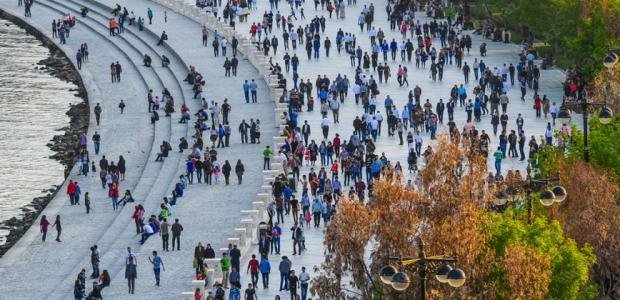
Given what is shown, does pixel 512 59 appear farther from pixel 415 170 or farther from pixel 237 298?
pixel 237 298

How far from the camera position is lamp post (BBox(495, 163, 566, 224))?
1898 inches

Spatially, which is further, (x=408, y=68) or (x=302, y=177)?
(x=408, y=68)

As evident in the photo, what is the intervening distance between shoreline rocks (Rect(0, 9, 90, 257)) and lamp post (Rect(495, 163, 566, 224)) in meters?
25.9

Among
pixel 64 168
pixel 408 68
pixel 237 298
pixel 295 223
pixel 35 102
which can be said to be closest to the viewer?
pixel 237 298

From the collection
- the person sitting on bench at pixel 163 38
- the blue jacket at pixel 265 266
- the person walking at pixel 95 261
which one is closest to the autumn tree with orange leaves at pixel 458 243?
the blue jacket at pixel 265 266

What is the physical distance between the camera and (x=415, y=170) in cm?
7462

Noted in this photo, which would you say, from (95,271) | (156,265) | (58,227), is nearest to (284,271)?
(156,265)

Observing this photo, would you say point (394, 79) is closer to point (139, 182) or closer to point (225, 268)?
point (139, 182)

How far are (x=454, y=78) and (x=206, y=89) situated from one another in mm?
11224

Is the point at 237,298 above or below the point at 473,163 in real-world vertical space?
below

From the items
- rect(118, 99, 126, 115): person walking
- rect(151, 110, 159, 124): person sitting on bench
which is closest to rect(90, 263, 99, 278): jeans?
rect(151, 110, 159, 124): person sitting on bench

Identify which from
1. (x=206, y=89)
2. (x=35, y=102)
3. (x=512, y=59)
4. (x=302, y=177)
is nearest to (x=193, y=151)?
(x=302, y=177)

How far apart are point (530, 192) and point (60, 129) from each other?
5200 cm

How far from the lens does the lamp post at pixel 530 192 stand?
48219mm
